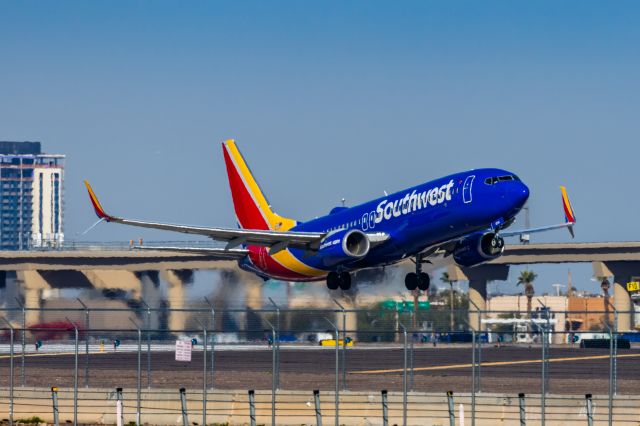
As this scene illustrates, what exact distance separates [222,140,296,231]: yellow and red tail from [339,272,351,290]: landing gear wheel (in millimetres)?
7143

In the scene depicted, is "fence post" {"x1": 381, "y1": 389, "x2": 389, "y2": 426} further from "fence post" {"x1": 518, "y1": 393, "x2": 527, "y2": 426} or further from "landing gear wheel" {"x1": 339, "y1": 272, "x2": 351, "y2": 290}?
"landing gear wheel" {"x1": 339, "y1": 272, "x2": 351, "y2": 290}

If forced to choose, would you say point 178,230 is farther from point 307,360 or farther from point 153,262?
point 153,262

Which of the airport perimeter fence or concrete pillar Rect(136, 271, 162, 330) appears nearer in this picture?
the airport perimeter fence

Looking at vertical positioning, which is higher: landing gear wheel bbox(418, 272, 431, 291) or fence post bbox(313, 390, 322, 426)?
landing gear wheel bbox(418, 272, 431, 291)

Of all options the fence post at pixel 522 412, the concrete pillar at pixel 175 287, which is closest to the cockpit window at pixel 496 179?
the concrete pillar at pixel 175 287

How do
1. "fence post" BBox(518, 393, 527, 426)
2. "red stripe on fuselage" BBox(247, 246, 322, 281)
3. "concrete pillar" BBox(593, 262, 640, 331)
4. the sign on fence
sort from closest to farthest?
1. "fence post" BBox(518, 393, 527, 426)
2. the sign on fence
3. "red stripe on fuselage" BBox(247, 246, 322, 281)
4. "concrete pillar" BBox(593, 262, 640, 331)

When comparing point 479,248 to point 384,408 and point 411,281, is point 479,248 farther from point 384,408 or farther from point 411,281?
point 384,408

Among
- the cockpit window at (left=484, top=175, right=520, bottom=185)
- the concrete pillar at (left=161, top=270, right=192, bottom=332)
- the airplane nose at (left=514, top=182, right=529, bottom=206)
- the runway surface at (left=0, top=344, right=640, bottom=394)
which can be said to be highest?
the cockpit window at (left=484, top=175, right=520, bottom=185)

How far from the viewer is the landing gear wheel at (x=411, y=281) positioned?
61391 millimetres

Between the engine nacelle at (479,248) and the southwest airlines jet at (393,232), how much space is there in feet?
0.14

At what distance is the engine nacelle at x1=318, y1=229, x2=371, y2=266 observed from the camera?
186ft

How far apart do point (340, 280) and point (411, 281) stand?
3523 millimetres

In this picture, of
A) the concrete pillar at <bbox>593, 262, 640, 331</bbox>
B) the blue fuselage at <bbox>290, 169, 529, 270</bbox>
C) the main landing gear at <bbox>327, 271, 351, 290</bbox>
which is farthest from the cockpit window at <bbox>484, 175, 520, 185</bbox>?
the concrete pillar at <bbox>593, 262, 640, 331</bbox>

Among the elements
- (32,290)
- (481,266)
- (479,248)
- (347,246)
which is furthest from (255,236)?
(481,266)
